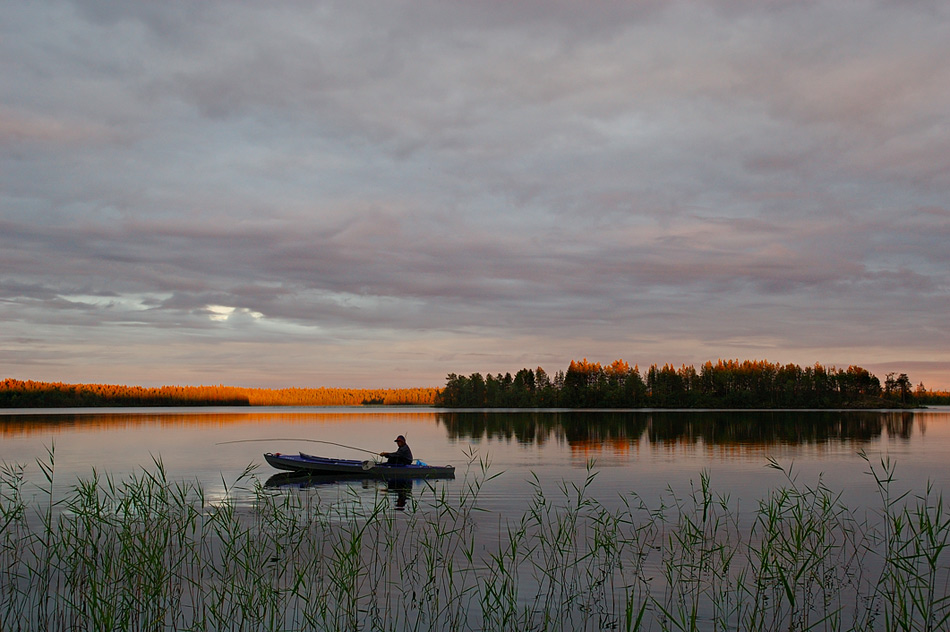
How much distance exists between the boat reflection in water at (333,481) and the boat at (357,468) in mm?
126

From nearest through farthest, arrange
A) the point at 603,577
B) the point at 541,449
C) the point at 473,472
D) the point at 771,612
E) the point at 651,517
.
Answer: the point at 771,612, the point at 603,577, the point at 651,517, the point at 473,472, the point at 541,449

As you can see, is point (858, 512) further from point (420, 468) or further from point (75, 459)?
point (75, 459)

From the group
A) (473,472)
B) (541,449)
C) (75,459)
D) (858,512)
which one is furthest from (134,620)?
(541,449)

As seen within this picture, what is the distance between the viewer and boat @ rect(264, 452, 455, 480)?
3056 cm

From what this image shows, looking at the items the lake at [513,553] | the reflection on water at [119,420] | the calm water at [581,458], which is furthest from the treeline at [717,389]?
the lake at [513,553]

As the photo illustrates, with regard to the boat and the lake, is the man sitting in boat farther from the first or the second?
the lake

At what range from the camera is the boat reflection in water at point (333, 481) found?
2881 centimetres

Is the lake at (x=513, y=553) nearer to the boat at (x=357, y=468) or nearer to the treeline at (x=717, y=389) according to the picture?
the boat at (x=357, y=468)

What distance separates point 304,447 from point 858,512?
38.4m

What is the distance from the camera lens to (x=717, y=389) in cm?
18850

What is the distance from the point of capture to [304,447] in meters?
51.3

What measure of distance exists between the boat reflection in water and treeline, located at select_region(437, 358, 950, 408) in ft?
510

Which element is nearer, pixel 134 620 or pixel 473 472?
pixel 134 620

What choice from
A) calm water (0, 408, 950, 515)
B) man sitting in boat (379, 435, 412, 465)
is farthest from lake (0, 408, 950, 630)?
man sitting in boat (379, 435, 412, 465)
